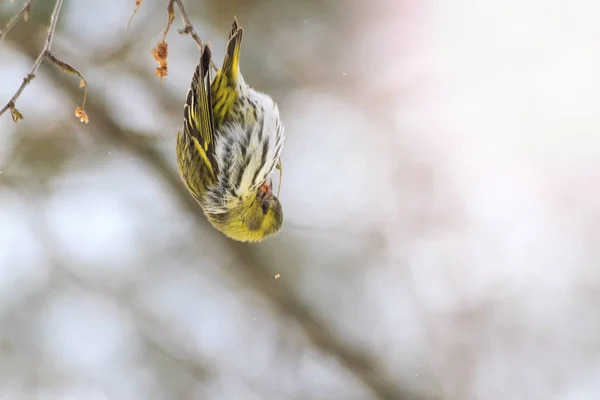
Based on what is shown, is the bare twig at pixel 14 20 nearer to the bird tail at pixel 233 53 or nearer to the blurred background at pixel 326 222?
the bird tail at pixel 233 53

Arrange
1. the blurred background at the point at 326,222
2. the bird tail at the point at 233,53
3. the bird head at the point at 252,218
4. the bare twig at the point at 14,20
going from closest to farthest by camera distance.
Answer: the bare twig at the point at 14,20
the bird tail at the point at 233,53
the bird head at the point at 252,218
the blurred background at the point at 326,222

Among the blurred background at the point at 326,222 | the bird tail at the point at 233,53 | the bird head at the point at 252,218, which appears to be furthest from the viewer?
the blurred background at the point at 326,222

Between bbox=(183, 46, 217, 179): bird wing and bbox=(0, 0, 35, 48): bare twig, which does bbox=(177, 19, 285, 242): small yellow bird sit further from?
bbox=(0, 0, 35, 48): bare twig

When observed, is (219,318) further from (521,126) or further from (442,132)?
(521,126)

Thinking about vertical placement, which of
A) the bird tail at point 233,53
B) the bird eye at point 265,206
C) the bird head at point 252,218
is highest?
the bird tail at point 233,53

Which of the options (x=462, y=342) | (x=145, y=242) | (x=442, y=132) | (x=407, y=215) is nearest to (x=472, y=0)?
(x=442, y=132)

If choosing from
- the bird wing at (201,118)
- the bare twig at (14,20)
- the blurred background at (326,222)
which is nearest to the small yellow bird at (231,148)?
the bird wing at (201,118)

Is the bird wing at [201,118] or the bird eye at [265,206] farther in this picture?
the bird eye at [265,206]

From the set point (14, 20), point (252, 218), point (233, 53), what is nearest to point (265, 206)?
point (252, 218)

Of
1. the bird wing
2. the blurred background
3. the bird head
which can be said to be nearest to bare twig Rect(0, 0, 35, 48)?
the bird wing
